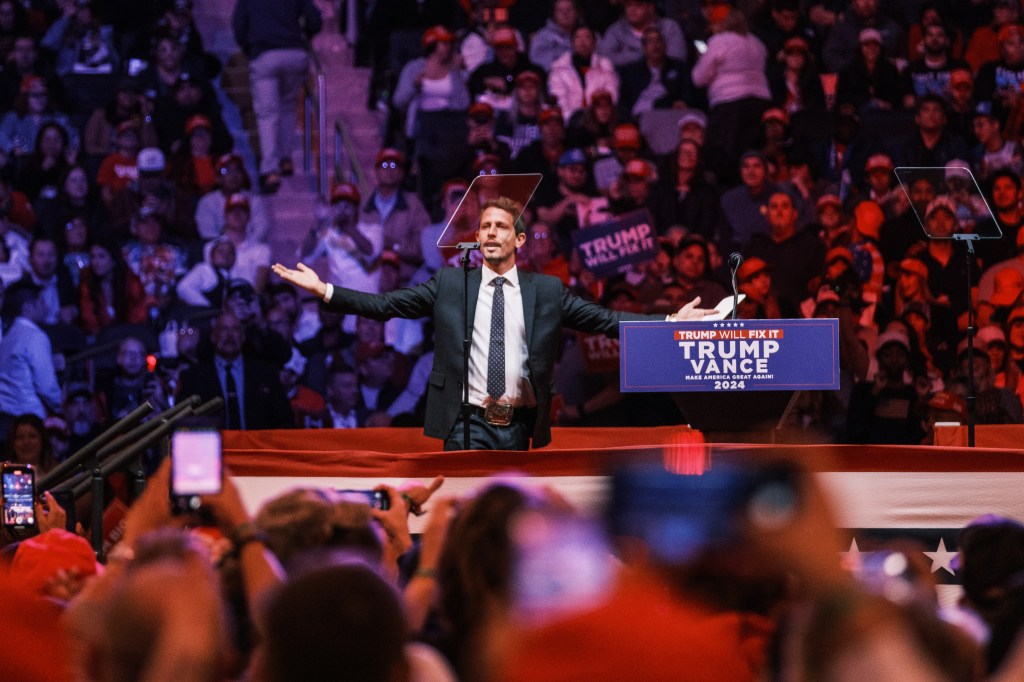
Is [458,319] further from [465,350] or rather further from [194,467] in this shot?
[194,467]

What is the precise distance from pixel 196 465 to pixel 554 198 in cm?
→ 777

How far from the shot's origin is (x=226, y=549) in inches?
122

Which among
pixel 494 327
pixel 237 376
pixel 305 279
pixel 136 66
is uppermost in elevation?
pixel 136 66

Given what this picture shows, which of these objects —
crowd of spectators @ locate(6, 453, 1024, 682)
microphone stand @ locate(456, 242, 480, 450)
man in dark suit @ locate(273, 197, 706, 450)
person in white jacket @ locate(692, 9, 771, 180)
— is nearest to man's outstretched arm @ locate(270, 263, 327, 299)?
man in dark suit @ locate(273, 197, 706, 450)

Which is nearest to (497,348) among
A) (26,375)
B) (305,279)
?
(305,279)

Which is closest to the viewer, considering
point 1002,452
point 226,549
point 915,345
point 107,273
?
point 226,549

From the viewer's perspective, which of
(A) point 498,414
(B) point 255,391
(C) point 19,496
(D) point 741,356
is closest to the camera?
(C) point 19,496

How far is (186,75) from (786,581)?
11479mm

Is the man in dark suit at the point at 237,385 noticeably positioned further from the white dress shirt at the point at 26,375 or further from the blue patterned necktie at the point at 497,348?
the blue patterned necktie at the point at 497,348

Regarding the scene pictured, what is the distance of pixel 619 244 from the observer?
933 cm

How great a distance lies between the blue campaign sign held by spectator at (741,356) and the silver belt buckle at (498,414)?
28.5 inches

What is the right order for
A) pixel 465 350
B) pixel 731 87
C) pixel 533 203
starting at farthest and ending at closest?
pixel 731 87
pixel 533 203
pixel 465 350

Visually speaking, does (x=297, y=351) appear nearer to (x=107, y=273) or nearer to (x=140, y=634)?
(x=107, y=273)

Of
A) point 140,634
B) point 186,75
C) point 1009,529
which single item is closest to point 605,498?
point 140,634
